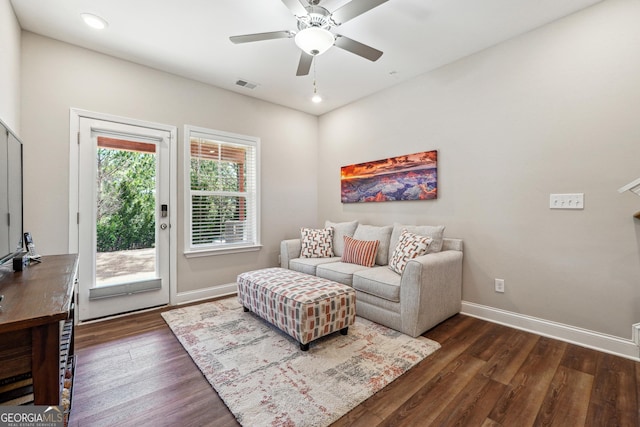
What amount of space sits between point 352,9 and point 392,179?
2170mm

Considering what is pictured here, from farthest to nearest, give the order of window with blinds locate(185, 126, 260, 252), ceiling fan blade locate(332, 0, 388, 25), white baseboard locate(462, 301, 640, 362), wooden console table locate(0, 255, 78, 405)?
window with blinds locate(185, 126, 260, 252) < white baseboard locate(462, 301, 640, 362) < ceiling fan blade locate(332, 0, 388, 25) < wooden console table locate(0, 255, 78, 405)

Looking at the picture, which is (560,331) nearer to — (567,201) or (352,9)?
(567,201)

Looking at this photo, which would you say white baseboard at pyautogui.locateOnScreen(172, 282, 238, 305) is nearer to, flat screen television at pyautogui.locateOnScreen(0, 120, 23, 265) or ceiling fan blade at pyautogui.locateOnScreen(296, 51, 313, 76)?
flat screen television at pyautogui.locateOnScreen(0, 120, 23, 265)

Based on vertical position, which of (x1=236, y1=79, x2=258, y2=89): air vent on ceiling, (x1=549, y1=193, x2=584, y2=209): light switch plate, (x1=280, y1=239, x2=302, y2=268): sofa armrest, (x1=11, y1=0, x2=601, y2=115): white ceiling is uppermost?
(x1=236, y1=79, x2=258, y2=89): air vent on ceiling

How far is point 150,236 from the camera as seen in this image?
327 centimetres

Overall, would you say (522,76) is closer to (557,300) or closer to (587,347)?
(557,300)

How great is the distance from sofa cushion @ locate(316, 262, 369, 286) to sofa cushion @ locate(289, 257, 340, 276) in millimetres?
96

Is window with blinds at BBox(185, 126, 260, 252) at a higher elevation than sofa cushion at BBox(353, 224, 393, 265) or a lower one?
higher

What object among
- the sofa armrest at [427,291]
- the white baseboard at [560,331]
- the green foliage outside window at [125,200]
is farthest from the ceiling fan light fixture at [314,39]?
the white baseboard at [560,331]

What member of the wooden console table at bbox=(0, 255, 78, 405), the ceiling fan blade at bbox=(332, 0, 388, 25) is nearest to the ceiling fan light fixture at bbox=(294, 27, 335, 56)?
the ceiling fan blade at bbox=(332, 0, 388, 25)

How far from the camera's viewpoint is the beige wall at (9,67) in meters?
1.99

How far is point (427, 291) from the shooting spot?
99.8 inches

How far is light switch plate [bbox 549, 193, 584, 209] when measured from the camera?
2369mm

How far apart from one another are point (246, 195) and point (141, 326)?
2013mm
